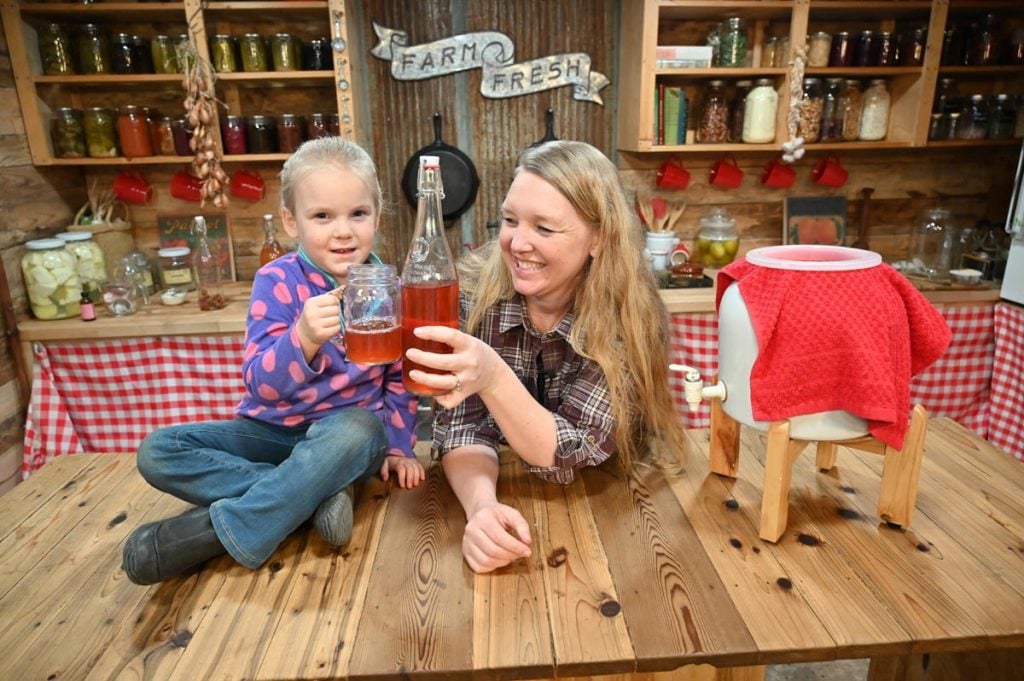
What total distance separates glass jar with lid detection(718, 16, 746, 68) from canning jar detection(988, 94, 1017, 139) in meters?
1.06

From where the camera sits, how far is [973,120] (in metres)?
2.78

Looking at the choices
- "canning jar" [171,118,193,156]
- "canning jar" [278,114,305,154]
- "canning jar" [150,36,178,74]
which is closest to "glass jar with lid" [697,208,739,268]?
"canning jar" [278,114,305,154]

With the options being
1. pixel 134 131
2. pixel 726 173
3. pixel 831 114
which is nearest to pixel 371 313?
pixel 134 131

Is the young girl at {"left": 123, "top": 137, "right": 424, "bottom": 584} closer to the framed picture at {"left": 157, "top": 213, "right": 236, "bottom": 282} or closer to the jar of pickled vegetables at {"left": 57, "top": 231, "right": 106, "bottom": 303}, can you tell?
the jar of pickled vegetables at {"left": 57, "top": 231, "right": 106, "bottom": 303}

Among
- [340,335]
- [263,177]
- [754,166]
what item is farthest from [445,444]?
[754,166]

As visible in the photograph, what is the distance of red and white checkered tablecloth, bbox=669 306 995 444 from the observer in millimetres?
2613

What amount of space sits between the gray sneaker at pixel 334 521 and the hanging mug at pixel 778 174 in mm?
2549

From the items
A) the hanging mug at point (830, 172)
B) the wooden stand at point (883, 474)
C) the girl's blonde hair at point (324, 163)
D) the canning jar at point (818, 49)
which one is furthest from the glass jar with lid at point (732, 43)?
the wooden stand at point (883, 474)

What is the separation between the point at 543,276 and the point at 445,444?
38 cm

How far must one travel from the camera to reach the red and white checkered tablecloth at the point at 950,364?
8.57 feet

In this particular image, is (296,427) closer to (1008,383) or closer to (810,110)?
(810,110)

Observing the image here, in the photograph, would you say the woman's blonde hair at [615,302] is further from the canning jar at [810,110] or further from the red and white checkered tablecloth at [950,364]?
the canning jar at [810,110]

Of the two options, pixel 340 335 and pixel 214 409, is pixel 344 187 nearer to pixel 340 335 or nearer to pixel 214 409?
pixel 340 335

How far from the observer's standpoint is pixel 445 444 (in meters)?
1.33
